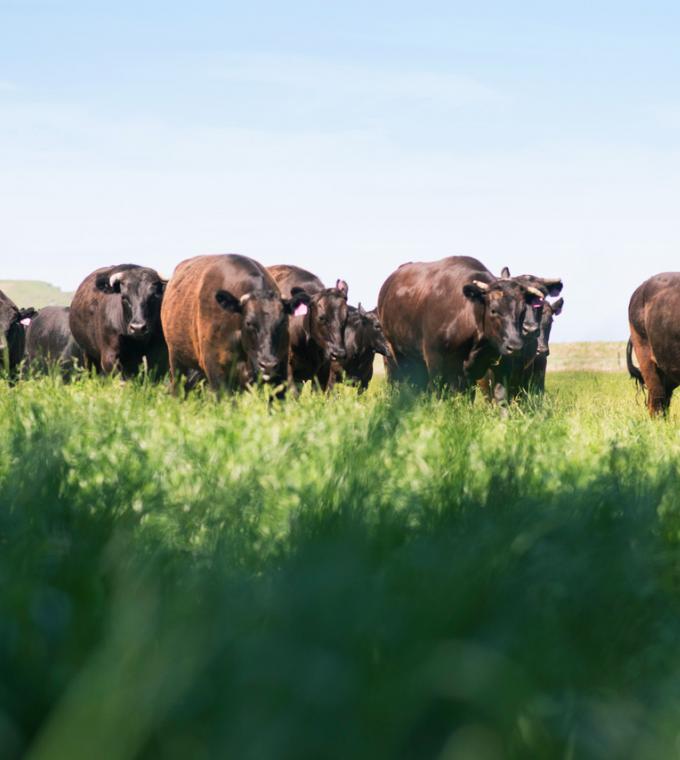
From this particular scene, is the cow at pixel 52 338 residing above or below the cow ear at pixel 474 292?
below

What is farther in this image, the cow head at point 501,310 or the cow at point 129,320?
the cow at point 129,320

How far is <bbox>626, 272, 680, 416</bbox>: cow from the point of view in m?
15.7

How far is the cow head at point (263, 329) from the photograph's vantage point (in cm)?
1283

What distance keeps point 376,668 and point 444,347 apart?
42.8ft

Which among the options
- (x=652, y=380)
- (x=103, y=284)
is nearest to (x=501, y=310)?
(x=652, y=380)

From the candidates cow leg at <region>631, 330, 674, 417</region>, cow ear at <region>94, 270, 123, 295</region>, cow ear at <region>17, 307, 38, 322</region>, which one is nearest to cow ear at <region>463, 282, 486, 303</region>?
cow leg at <region>631, 330, 674, 417</region>

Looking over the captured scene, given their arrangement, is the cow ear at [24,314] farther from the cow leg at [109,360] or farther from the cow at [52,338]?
the cow leg at [109,360]

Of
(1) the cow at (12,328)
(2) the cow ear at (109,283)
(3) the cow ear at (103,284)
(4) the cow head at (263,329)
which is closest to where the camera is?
(4) the cow head at (263,329)

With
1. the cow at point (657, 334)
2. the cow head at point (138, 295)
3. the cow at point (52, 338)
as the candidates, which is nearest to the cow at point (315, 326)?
the cow head at point (138, 295)

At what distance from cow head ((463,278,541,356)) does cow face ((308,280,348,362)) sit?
1.93 metres

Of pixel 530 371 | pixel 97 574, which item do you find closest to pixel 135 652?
pixel 97 574

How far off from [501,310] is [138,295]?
16.3 feet

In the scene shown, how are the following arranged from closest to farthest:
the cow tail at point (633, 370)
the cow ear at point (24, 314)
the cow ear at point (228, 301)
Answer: the cow ear at point (228, 301) < the cow tail at point (633, 370) < the cow ear at point (24, 314)

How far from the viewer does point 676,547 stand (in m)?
4.64
